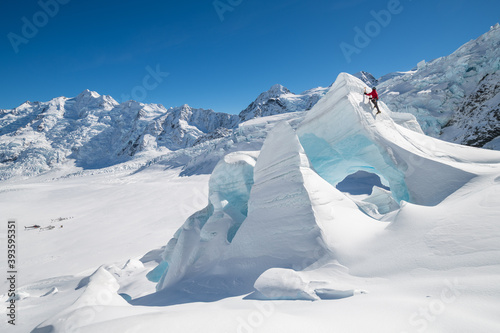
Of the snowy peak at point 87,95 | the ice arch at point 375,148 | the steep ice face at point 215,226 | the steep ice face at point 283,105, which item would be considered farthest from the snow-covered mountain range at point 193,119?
the steep ice face at point 215,226

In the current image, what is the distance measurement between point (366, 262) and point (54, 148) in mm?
121939

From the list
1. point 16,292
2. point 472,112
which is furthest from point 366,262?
point 472,112

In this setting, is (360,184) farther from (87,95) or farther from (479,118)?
(87,95)

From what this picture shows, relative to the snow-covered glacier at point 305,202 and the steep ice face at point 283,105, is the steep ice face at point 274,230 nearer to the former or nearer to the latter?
the snow-covered glacier at point 305,202

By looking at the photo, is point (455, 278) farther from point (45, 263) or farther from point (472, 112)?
point (472, 112)

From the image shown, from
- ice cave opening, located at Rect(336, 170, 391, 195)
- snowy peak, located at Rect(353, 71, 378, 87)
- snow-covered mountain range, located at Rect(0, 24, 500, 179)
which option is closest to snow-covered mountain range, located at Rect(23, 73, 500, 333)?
ice cave opening, located at Rect(336, 170, 391, 195)

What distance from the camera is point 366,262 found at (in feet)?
13.4

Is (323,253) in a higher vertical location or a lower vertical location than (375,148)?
lower

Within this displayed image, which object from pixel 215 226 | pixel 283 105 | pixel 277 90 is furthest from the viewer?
pixel 277 90

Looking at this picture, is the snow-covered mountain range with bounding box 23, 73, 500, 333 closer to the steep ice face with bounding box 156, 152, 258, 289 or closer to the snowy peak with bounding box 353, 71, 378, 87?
the steep ice face with bounding box 156, 152, 258, 289

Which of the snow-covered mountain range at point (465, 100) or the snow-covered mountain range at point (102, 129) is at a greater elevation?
the snow-covered mountain range at point (102, 129)

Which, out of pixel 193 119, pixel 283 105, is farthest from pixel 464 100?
pixel 193 119

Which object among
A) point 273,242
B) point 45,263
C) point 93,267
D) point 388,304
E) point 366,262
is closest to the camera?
point 388,304

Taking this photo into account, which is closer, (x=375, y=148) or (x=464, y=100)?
(x=375, y=148)
